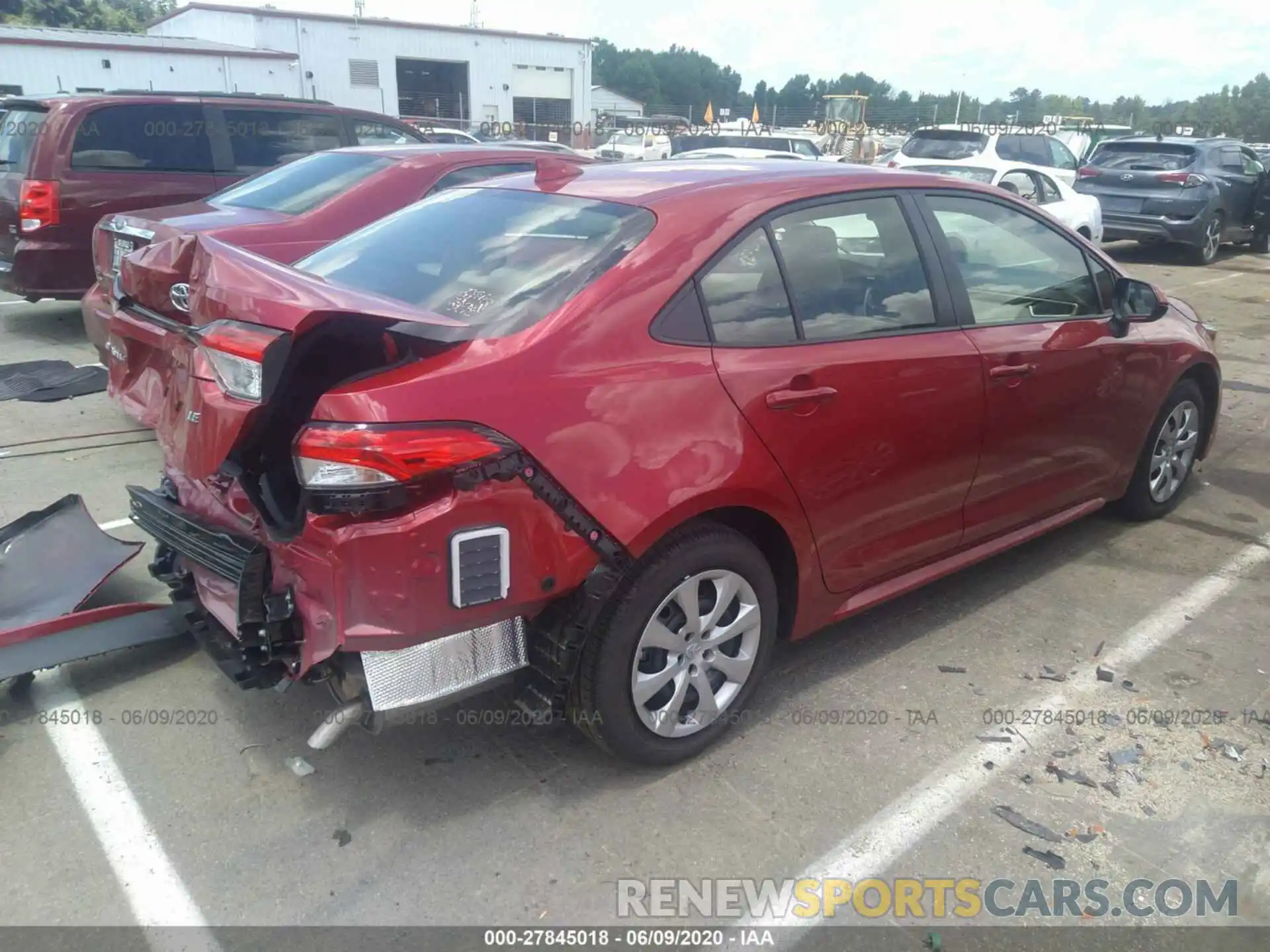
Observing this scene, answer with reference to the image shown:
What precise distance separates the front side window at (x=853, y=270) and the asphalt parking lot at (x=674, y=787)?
1.27 meters

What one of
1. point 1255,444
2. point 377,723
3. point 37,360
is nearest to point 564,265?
point 377,723

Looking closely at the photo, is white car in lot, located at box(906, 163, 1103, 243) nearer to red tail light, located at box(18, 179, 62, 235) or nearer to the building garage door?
red tail light, located at box(18, 179, 62, 235)

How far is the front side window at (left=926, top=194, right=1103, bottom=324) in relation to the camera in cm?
355

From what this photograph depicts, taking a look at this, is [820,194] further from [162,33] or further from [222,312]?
[162,33]

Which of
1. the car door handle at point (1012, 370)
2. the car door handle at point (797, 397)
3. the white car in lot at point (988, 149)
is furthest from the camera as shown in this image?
the white car in lot at point (988, 149)

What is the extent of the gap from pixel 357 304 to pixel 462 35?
160 feet

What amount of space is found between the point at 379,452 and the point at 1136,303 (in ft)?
11.3

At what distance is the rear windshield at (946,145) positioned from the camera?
1562 cm

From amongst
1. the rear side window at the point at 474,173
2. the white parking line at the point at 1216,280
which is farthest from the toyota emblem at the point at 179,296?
the white parking line at the point at 1216,280

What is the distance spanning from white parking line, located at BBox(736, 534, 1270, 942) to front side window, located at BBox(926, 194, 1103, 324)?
4.34 ft

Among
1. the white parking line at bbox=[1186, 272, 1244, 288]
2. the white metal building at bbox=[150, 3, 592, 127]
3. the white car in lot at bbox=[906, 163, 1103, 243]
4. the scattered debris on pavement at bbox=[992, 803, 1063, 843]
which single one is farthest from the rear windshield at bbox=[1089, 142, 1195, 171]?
the white metal building at bbox=[150, 3, 592, 127]

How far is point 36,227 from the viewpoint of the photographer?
7258 mm

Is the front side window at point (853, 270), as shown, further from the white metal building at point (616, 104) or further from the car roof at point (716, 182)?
the white metal building at point (616, 104)

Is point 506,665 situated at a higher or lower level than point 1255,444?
higher
